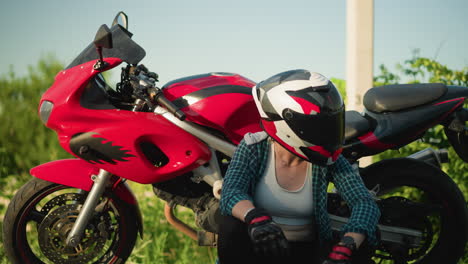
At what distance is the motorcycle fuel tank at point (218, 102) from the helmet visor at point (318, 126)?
2.32 ft

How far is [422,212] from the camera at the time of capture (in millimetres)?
2621

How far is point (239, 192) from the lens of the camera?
177 cm

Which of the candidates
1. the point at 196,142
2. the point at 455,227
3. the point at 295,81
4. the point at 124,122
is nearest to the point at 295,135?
the point at 295,81

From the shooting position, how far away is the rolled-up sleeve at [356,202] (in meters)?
1.74

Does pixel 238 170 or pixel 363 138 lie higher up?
pixel 238 170

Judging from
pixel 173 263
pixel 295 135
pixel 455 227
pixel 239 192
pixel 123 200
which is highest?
pixel 295 135

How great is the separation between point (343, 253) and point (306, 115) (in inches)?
20.4

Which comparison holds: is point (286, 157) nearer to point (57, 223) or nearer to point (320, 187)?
point (320, 187)

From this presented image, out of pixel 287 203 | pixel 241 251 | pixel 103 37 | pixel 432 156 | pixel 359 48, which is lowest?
pixel 432 156

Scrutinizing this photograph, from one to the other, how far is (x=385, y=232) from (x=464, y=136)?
68cm

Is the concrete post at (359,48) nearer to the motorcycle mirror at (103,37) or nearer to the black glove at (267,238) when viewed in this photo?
the motorcycle mirror at (103,37)

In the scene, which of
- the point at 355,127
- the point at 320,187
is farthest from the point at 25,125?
the point at 320,187

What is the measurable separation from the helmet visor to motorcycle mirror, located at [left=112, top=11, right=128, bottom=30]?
1.34m

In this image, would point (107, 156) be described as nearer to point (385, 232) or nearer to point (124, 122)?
point (124, 122)
